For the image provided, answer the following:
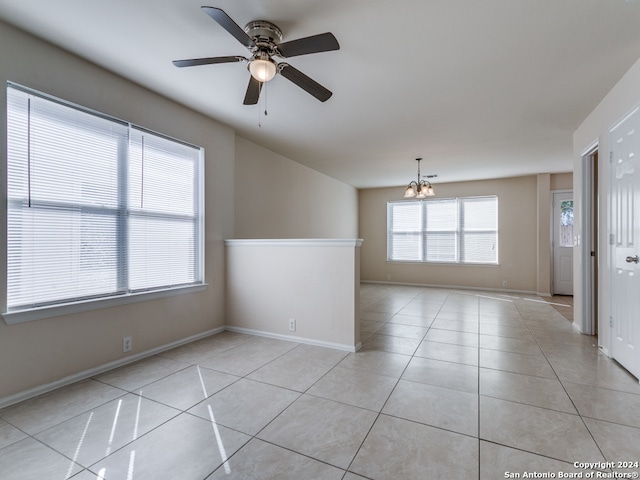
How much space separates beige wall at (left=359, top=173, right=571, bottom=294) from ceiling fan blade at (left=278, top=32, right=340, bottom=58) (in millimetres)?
6244

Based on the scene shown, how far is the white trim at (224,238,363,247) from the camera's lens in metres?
3.12

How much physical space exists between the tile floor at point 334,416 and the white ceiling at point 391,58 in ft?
8.47

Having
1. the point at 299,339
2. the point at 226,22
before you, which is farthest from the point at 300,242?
the point at 226,22

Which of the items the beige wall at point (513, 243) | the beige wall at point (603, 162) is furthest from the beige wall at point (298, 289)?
the beige wall at point (513, 243)

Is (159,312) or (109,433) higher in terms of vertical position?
(159,312)

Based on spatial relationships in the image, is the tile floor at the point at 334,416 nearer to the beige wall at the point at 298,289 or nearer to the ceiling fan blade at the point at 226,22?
the beige wall at the point at 298,289

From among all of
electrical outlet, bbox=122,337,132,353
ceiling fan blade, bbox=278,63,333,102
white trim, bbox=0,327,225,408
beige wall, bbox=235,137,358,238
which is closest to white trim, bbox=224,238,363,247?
beige wall, bbox=235,137,358,238

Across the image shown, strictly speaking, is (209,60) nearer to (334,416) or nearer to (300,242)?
(300,242)

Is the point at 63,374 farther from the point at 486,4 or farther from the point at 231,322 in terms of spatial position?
the point at 486,4

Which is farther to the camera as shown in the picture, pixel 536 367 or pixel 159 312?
pixel 159 312

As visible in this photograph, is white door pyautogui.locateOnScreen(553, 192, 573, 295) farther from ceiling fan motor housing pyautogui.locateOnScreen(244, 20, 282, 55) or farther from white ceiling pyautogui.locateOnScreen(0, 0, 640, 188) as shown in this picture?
ceiling fan motor housing pyautogui.locateOnScreen(244, 20, 282, 55)

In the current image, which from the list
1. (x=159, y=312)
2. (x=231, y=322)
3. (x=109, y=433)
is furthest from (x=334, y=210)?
(x=109, y=433)

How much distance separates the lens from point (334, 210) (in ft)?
22.9

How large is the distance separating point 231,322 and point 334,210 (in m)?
3.87
